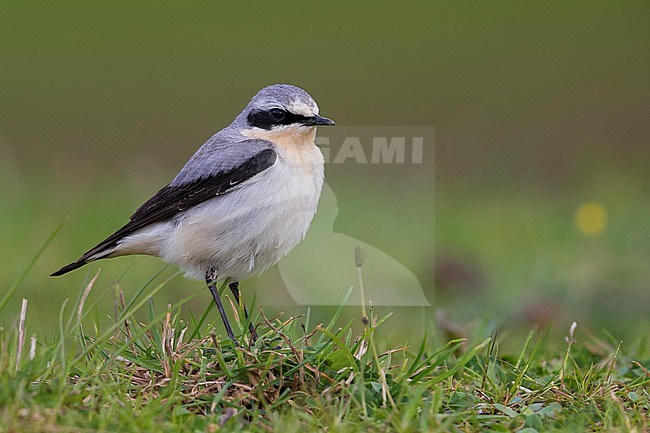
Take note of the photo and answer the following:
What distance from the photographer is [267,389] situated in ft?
15.8

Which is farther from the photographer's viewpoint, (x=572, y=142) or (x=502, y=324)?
(x=572, y=142)

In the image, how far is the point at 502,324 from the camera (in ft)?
24.9

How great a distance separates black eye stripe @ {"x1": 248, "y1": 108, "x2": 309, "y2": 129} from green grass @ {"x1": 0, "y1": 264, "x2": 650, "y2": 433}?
1423mm

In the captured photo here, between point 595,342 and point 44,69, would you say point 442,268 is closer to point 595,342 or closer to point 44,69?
point 595,342

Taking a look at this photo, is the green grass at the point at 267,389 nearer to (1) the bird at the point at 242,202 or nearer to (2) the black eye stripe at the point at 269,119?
(1) the bird at the point at 242,202

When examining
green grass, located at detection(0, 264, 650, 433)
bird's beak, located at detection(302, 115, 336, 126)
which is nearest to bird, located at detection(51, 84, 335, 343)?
bird's beak, located at detection(302, 115, 336, 126)

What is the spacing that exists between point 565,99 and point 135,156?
7670 mm

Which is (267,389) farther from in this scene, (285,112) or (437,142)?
(437,142)

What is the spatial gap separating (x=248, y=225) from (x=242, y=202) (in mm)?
141

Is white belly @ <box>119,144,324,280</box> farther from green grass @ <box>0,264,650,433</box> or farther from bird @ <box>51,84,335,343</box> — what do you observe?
green grass @ <box>0,264,650,433</box>

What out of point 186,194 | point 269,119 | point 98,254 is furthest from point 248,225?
point 98,254

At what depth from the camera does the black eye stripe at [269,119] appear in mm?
6188

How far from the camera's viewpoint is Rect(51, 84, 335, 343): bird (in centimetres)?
591

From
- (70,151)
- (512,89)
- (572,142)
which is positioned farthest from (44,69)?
(572,142)
